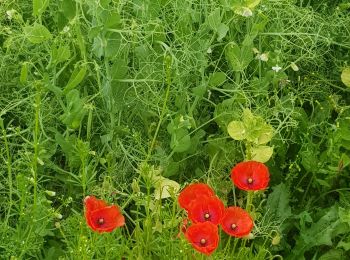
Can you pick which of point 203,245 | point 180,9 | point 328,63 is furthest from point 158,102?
point 328,63

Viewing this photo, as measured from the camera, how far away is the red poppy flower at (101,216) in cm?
177

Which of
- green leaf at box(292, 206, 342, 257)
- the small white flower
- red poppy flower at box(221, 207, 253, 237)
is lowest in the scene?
green leaf at box(292, 206, 342, 257)

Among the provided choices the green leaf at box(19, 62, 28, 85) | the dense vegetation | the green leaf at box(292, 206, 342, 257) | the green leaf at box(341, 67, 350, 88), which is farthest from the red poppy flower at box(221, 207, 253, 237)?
the green leaf at box(341, 67, 350, 88)

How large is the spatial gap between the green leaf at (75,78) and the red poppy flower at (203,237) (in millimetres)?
545

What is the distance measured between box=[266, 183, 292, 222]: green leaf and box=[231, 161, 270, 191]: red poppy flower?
354mm

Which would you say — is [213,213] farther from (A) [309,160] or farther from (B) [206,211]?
(A) [309,160]

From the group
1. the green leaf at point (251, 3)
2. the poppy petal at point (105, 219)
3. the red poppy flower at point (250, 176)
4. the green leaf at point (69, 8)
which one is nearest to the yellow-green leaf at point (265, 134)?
the red poppy flower at point (250, 176)

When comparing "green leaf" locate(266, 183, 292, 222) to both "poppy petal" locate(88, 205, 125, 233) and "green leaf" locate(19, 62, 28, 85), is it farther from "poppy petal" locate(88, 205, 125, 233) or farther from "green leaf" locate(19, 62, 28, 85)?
"green leaf" locate(19, 62, 28, 85)

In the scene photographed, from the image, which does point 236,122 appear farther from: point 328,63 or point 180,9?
point 328,63

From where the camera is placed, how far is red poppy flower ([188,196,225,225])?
1.84 m

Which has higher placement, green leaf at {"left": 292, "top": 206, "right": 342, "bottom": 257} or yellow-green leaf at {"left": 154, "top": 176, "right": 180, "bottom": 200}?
yellow-green leaf at {"left": 154, "top": 176, "right": 180, "bottom": 200}

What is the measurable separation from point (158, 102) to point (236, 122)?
25 centimetres

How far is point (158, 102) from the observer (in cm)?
226

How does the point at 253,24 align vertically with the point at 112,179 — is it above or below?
above
